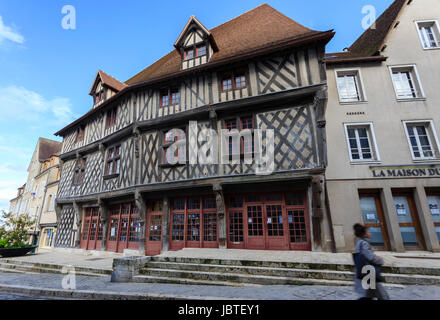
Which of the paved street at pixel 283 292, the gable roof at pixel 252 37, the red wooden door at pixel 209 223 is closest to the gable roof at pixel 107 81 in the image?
the gable roof at pixel 252 37

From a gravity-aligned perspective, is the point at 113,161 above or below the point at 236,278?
above

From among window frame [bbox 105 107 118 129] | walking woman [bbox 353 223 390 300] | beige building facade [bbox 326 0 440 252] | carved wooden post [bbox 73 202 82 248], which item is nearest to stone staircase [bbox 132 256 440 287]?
walking woman [bbox 353 223 390 300]

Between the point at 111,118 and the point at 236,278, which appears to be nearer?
the point at 236,278

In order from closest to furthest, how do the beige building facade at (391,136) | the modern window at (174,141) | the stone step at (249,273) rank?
the stone step at (249,273) < the beige building facade at (391,136) < the modern window at (174,141)

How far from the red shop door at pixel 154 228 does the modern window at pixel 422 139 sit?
9906 mm

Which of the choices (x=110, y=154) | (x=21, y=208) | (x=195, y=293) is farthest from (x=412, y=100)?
(x=21, y=208)

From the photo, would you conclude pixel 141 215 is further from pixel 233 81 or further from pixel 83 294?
pixel 233 81

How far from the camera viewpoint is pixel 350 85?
28.8 ft

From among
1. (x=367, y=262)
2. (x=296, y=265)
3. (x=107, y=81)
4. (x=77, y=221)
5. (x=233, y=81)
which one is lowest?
(x=296, y=265)

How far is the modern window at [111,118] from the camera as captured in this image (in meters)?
11.0

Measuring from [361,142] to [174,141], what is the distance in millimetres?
7329

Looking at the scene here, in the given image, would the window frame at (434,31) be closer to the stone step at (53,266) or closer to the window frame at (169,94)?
the window frame at (169,94)

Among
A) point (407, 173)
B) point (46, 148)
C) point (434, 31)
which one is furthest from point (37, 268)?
point (46, 148)

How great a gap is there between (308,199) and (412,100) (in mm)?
5770
